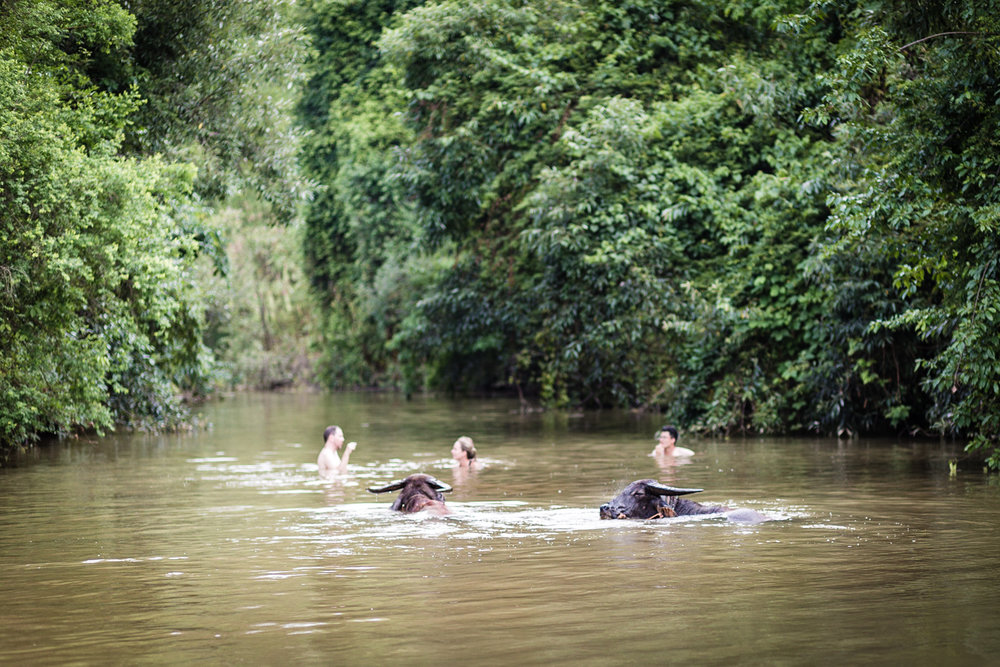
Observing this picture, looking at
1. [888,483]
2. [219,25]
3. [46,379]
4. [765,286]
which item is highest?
[219,25]

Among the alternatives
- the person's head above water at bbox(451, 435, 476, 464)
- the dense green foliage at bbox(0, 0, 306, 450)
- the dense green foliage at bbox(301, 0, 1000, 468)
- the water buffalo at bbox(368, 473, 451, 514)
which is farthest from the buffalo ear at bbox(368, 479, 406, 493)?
the dense green foliage at bbox(301, 0, 1000, 468)

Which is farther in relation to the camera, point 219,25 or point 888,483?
point 219,25

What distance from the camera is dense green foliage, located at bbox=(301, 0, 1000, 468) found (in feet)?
50.5

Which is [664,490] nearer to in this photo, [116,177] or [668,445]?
[668,445]

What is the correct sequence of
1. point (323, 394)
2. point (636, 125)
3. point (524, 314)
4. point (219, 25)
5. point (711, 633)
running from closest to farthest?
point (711, 633), point (219, 25), point (636, 125), point (524, 314), point (323, 394)

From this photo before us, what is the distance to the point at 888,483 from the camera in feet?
49.5

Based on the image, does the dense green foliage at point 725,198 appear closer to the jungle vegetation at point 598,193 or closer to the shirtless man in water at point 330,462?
the jungle vegetation at point 598,193

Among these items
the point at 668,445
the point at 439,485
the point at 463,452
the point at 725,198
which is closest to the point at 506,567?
the point at 439,485

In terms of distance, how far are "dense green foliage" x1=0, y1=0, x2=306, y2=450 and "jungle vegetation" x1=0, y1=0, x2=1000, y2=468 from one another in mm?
57

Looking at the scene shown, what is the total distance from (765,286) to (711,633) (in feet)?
54.3

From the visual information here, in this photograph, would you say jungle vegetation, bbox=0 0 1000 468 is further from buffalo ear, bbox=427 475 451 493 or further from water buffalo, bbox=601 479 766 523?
buffalo ear, bbox=427 475 451 493

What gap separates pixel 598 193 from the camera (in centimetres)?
2497

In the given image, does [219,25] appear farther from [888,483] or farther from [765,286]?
[888,483]

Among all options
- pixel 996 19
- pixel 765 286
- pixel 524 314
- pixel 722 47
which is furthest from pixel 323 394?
pixel 996 19
